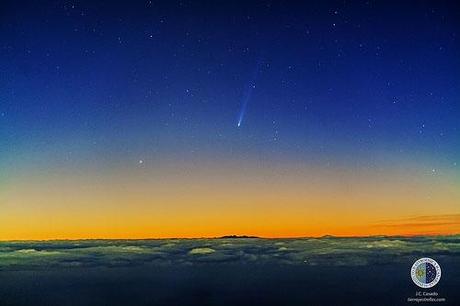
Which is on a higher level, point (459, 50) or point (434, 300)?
point (459, 50)

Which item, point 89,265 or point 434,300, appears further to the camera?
point 89,265

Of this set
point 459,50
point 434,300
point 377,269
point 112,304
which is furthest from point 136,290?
point 459,50

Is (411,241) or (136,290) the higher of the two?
(411,241)

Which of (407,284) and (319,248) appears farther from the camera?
(319,248)

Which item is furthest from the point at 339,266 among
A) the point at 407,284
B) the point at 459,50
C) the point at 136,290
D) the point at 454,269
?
the point at 459,50

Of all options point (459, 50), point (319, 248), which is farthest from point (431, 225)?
point (459, 50)

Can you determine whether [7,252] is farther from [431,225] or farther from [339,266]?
[431,225]

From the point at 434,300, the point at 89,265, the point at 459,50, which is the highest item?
the point at 459,50

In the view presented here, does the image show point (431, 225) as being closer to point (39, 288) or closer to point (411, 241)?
point (411, 241)

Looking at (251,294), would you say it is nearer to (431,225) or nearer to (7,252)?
(431,225)
